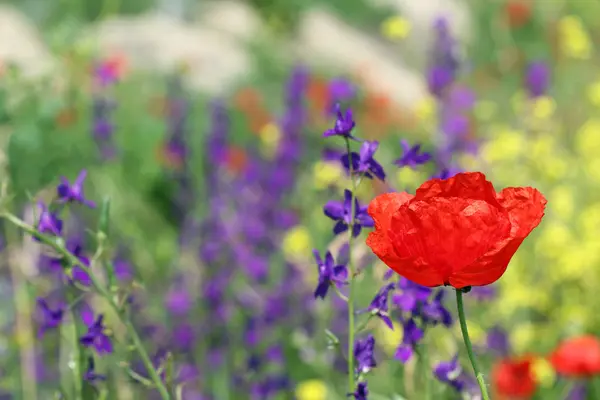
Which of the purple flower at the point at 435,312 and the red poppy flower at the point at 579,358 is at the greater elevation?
the red poppy flower at the point at 579,358

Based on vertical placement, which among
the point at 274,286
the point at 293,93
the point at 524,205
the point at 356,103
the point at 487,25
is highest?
the point at 487,25

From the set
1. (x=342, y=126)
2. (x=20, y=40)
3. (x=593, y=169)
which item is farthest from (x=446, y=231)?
(x=20, y=40)

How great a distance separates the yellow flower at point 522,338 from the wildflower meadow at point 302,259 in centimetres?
1

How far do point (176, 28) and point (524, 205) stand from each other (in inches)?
376

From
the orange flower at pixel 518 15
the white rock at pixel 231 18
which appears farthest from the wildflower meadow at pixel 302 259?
the white rock at pixel 231 18

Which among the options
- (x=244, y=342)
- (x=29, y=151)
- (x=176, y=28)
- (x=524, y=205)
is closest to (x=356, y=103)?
(x=244, y=342)

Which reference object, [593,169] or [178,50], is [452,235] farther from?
[178,50]

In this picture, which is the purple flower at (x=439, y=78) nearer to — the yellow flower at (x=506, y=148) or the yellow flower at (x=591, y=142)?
the yellow flower at (x=506, y=148)

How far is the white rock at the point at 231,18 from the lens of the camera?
1117 cm

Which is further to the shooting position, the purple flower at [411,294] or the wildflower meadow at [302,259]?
the purple flower at [411,294]

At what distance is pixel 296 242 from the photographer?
343cm

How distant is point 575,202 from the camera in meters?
4.61

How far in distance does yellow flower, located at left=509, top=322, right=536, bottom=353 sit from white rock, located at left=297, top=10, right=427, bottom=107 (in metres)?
5.40

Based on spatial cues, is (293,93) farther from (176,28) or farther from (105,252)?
(176,28)
